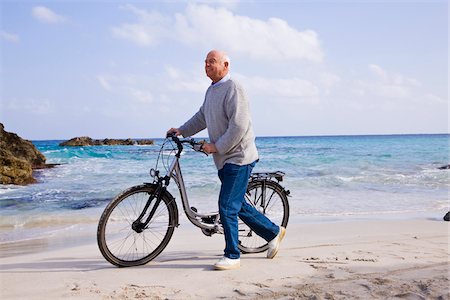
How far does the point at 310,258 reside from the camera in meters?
4.55

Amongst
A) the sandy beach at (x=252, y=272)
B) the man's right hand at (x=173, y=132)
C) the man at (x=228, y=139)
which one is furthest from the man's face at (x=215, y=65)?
the sandy beach at (x=252, y=272)

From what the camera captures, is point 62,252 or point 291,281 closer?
point 291,281

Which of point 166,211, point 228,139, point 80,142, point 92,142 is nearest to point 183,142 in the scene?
point 228,139

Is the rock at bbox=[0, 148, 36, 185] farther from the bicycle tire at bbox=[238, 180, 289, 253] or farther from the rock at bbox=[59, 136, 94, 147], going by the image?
the rock at bbox=[59, 136, 94, 147]

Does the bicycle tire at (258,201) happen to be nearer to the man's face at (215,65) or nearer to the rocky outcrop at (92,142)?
the man's face at (215,65)

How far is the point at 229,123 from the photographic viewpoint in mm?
4098

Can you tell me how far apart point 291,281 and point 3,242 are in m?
4.24

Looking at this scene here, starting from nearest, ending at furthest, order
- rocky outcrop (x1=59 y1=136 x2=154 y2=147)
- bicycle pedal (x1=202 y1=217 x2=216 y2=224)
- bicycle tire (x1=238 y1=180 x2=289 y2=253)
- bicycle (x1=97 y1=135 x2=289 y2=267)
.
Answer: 1. bicycle (x1=97 y1=135 x2=289 y2=267)
2. bicycle pedal (x1=202 y1=217 x2=216 y2=224)
3. bicycle tire (x1=238 y1=180 x2=289 y2=253)
4. rocky outcrop (x1=59 y1=136 x2=154 y2=147)

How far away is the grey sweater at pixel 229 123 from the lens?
4078 mm

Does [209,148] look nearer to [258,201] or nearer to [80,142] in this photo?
[258,201]

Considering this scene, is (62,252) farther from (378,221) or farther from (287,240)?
(378,221)

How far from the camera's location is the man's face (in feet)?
13.7

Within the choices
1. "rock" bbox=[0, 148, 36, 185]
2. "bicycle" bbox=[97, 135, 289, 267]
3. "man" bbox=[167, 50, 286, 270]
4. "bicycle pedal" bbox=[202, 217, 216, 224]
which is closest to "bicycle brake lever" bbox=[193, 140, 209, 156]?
"bicycle" bbox=[97, 135, 289, 267]

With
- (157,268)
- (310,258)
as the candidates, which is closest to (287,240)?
(310,258)
